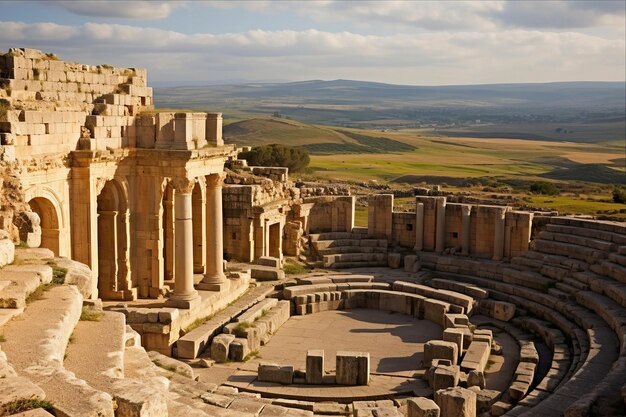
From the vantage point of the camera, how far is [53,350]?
10.5m

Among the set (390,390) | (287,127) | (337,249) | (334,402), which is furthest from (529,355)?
(287,127)

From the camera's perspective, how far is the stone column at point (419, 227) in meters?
33.0

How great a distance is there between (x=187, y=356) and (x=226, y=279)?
529 centimetres

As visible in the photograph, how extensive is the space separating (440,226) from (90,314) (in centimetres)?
2123

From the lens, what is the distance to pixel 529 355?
21.1 meters

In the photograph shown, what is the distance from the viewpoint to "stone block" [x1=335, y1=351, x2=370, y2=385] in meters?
19.4

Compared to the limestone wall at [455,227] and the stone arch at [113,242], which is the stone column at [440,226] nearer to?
the limestone wall at [455,227]

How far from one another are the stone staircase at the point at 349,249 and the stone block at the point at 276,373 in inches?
485

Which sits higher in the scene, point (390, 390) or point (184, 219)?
point (184, 219)

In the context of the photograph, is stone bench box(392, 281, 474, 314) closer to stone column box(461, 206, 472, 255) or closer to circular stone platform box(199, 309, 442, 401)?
circular stone platform box(199, 309, 442, 401)

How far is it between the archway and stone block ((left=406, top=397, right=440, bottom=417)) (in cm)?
1157

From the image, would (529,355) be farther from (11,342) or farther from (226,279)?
(11,342)

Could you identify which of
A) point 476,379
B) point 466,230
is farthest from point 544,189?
point 476,379

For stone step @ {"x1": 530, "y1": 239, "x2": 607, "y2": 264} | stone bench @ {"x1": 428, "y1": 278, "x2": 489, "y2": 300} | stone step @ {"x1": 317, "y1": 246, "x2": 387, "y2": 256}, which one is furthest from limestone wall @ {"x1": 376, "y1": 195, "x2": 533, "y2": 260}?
stone bench @ {"x1": 428, "y1": 278, "x2": 489, "y2": 300}
